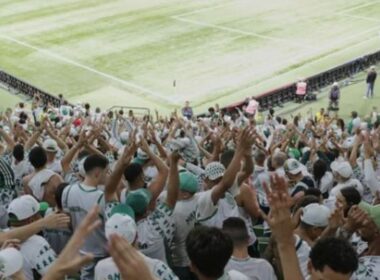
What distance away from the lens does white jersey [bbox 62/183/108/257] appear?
658 centimetres

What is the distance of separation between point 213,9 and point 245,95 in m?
12.7

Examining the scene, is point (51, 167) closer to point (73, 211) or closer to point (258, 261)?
point (73, 211)

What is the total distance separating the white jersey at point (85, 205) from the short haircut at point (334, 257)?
2.69m

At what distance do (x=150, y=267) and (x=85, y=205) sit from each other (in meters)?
2.06

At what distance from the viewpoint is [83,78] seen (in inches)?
1138

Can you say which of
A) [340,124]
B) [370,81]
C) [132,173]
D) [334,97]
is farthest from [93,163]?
[370,81]

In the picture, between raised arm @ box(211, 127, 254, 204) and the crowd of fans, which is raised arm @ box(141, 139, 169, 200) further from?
raised arm @ box(211, 127, 254, 204)

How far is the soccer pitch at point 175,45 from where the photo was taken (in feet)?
91.1

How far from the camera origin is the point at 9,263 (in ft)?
14.2

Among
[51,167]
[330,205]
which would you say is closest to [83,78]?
[51,167]

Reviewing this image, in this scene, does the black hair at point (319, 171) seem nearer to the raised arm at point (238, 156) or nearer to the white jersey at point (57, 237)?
the raised arm at point (238, 156)

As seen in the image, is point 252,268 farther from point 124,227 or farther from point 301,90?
point 301,90

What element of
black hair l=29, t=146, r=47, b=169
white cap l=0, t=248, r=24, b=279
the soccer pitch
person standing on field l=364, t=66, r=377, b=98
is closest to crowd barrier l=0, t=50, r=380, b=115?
the soccer pitch

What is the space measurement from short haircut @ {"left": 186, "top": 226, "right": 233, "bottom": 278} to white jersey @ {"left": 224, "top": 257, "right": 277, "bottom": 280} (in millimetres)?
740
